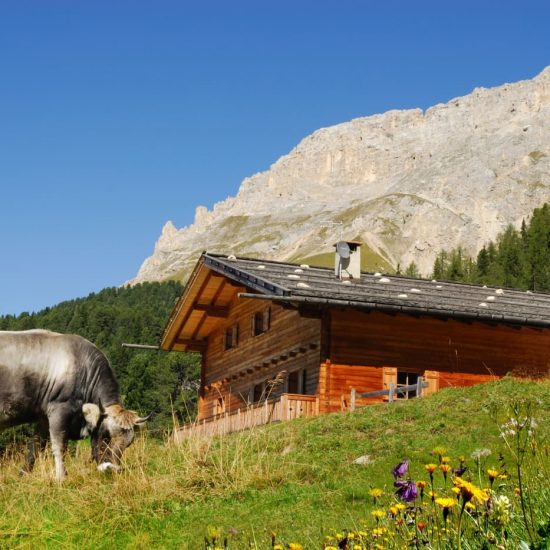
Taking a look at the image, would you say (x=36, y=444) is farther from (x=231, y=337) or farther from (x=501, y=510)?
(x=231, y=337)

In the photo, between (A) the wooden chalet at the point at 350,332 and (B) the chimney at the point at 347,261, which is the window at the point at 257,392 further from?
(B) the chimney at the point at 347,261

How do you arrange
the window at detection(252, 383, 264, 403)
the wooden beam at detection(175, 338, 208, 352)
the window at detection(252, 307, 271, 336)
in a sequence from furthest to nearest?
1. the wooden beam at detection(175, 338, 208, 352)
2. the window at detection(252, 383, 264, 403)
3. the window at detection(252, 307, 271, 336)

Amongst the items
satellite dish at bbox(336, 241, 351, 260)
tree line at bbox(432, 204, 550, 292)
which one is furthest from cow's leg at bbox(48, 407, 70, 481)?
tree line at bbox(432, 204, 550, 292)

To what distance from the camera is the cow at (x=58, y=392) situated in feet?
44.9

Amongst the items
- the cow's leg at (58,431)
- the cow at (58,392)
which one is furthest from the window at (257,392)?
the cow's leg at (58,431)

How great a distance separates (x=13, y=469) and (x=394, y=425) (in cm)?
672

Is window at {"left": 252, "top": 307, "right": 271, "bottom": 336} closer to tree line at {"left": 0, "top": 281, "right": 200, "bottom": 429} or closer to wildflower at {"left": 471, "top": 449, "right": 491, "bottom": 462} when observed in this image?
tree line at {"left": 0, "top": 281, "right": 200, "bottom": 429}

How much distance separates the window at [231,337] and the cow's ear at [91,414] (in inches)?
722

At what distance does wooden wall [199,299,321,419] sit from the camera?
26078 millimetres

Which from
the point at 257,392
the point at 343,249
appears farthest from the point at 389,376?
the point at 257,392

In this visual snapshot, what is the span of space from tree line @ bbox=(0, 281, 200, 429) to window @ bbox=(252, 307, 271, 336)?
50.4ft

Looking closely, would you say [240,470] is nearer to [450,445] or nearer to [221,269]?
[450,445]

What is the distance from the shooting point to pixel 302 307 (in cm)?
2447

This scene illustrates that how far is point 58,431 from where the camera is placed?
13602 millimetres
